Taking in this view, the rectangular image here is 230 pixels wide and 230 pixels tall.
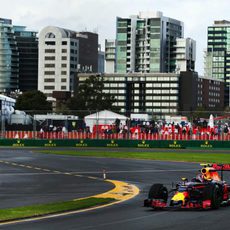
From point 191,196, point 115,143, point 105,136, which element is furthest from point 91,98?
point 191,196

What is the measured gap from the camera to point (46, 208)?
18.1 metres

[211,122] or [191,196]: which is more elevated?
[211,122]

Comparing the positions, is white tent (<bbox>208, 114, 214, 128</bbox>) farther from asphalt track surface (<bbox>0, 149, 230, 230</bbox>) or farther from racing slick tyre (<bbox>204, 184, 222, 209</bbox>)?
racing slick tyre (<bbox>204, 184, 222, 209</bbox>)

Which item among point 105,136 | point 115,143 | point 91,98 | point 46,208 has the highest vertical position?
point 91,98

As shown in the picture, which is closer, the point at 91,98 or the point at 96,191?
the point at 96,191

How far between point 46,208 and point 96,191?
5.86 metres

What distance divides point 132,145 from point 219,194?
44349 mm

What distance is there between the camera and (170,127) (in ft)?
199

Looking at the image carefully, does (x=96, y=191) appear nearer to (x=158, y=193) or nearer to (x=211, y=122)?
(x=158, y=193)

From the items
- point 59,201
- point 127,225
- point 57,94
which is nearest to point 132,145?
point 59,201

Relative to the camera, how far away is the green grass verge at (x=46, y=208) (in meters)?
16.7

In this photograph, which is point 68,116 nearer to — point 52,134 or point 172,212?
point 52,134

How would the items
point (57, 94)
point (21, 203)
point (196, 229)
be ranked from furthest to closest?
point (57, 94), point (21, 203), point (196, 229)

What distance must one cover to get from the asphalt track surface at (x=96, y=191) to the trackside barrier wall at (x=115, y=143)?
799 inches
